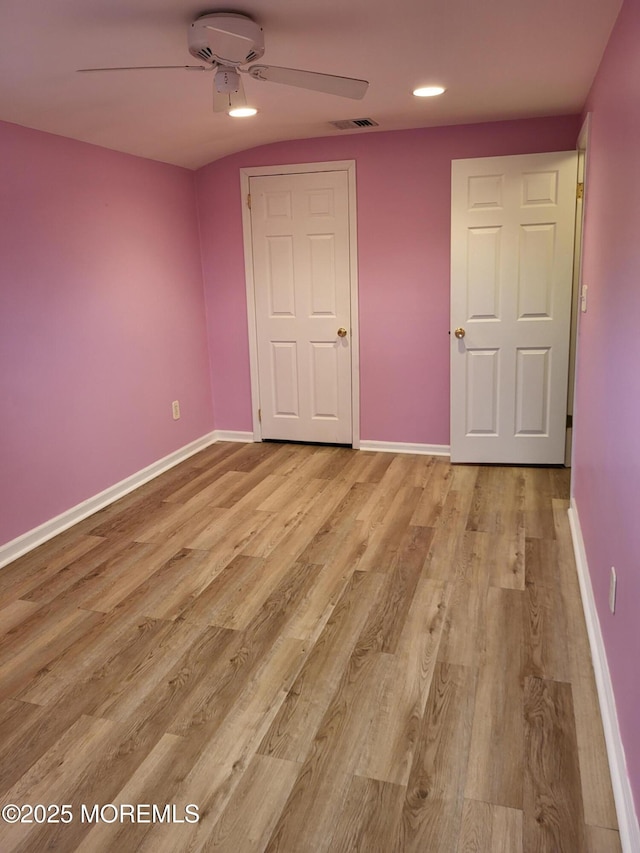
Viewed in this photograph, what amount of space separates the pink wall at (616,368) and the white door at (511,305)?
0.95m

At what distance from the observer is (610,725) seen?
186 cm

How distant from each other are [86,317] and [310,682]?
8.33 ft

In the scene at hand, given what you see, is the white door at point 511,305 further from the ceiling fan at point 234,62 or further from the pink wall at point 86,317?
the pink wall at point 86,317

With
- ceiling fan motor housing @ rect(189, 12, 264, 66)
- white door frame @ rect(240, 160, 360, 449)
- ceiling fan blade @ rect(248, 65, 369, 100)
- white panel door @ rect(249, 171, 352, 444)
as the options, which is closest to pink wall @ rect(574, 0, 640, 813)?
ceiling fan blade @ rect(248, 65, 369, 100)

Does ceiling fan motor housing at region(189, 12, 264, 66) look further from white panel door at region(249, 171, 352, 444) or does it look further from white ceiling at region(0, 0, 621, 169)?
white panel door at region(249, 171, 352, 444)

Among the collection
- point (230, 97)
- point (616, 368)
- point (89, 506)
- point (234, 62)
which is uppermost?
point (234, 62)

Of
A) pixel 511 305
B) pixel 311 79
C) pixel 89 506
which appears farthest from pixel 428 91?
pixel 89 506

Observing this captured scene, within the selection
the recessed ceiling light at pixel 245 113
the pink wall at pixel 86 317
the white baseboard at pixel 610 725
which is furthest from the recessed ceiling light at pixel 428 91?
the white baseboard at pixel 610 725

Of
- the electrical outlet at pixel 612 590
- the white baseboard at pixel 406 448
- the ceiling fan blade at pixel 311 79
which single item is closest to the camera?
the electrical outlet at pixel 612 590

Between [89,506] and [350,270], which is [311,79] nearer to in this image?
[350,270]

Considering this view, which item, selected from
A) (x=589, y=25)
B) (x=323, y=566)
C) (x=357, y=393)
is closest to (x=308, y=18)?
(x=589, y=25)

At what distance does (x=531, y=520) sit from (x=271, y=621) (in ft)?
5.43

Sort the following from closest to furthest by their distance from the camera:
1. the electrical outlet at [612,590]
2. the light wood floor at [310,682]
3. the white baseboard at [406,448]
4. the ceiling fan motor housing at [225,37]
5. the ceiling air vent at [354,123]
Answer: the light wood floor at [310,682]
the electrical outlet at [612,590]
the ceiling fan motor housing at [225,37]
the ceiling air vent at [354,123]
the white baseboard at [406,448]

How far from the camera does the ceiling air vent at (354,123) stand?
3898 mm
